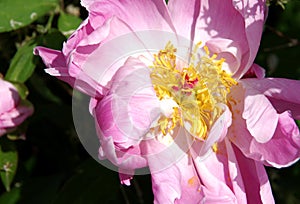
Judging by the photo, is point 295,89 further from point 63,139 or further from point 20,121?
point 63,139

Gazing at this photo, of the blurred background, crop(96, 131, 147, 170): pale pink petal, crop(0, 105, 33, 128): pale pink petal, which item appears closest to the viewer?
crop(96, 131, 147, 170): pale pink petal

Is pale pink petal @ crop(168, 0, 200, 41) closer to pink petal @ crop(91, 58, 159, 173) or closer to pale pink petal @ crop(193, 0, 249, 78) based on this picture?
pale pink petal @ crop(193, 0, 249, 78)

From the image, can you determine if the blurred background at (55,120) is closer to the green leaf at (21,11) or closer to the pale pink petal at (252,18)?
the green leaf at (21,11)

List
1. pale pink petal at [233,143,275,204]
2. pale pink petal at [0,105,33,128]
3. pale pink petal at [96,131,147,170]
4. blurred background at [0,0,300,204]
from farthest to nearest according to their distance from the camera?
1. blurred background at [0,0,300,204]
2. pale pink petal at [0,105,33,128]
3. pale pink petal at [233,143,275,204]
4. pale pink petal at [96,131,147,170]

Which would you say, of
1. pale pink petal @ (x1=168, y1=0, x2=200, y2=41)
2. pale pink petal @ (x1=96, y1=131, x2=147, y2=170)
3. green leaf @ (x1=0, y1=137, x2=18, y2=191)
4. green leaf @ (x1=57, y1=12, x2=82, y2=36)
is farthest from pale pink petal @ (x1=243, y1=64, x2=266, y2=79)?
green leaf @ (x1=0, y1=137, x2=18, y2=191)

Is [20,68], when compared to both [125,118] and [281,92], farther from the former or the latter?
[281,92]

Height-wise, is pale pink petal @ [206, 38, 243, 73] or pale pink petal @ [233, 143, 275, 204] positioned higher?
pale pink petal @ [206, 38, 243, 73]

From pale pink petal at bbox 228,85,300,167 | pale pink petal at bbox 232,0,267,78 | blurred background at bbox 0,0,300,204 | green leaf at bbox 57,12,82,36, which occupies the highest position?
pale pink petal at bbox 232,0,267,78

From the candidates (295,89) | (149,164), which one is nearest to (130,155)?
(149,164)

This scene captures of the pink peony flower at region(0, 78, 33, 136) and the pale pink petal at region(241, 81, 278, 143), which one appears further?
the pink peony flower at region(0, 78, 33, 136)
